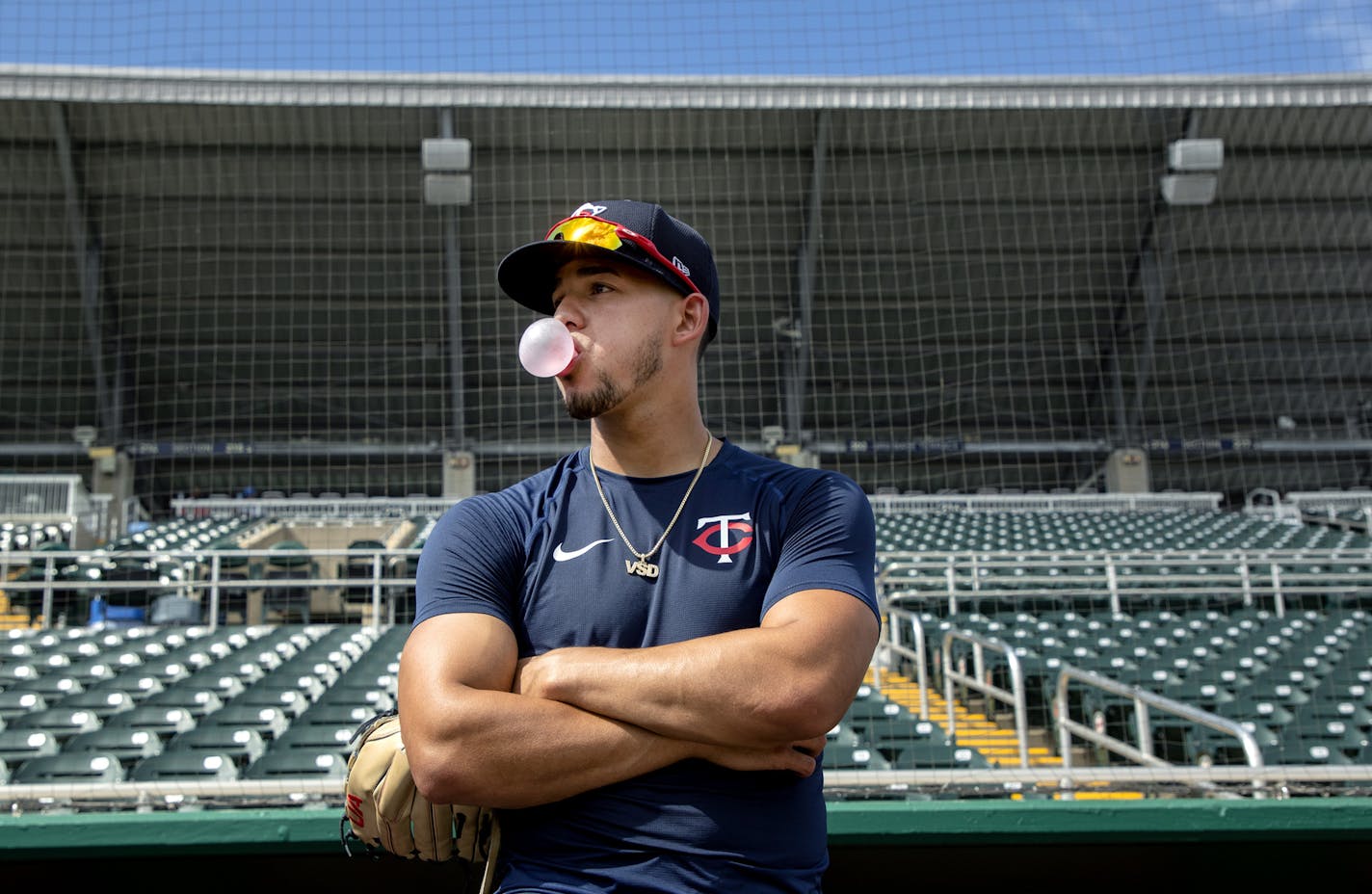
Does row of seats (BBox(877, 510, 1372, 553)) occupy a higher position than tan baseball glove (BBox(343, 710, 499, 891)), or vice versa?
tan baseball glove (BBox(343, 710, 499, 891))

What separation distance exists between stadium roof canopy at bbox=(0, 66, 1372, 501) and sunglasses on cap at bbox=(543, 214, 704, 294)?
12037mm

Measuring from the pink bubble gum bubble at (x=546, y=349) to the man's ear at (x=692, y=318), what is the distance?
16 cm

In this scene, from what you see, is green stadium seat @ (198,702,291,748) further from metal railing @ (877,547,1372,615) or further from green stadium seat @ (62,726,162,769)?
metal railing @ (877,547,1372,615)

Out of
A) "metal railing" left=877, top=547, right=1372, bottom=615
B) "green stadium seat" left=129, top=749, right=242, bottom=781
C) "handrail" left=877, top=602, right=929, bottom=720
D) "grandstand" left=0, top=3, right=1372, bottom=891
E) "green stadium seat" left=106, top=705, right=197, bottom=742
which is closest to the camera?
"green stadium seat" left=129, top=749, right=242, bottom=781

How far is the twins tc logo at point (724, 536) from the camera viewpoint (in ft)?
4.38

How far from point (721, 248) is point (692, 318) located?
15.8 m

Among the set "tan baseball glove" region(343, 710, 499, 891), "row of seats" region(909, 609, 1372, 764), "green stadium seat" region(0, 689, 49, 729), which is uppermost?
"tan baseball glove" region(343, 710, 499, 891)

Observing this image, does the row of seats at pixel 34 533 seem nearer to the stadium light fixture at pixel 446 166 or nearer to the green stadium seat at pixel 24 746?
the stadium light fixture at pixel 446 166

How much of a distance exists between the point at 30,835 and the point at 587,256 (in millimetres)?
1654

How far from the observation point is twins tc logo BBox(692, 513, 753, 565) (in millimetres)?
1336

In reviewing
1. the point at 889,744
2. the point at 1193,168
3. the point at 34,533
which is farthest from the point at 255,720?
the point at 1193,168

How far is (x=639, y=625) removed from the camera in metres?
1.30

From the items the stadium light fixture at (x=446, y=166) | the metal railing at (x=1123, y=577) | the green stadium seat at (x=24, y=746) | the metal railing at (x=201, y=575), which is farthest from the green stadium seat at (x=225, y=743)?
the stadium light fixture at (x=446, y=166)

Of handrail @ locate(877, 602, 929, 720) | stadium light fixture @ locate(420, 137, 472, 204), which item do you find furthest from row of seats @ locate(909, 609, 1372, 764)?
stadium light fixture @ locate(420, 137, 472, 204)
